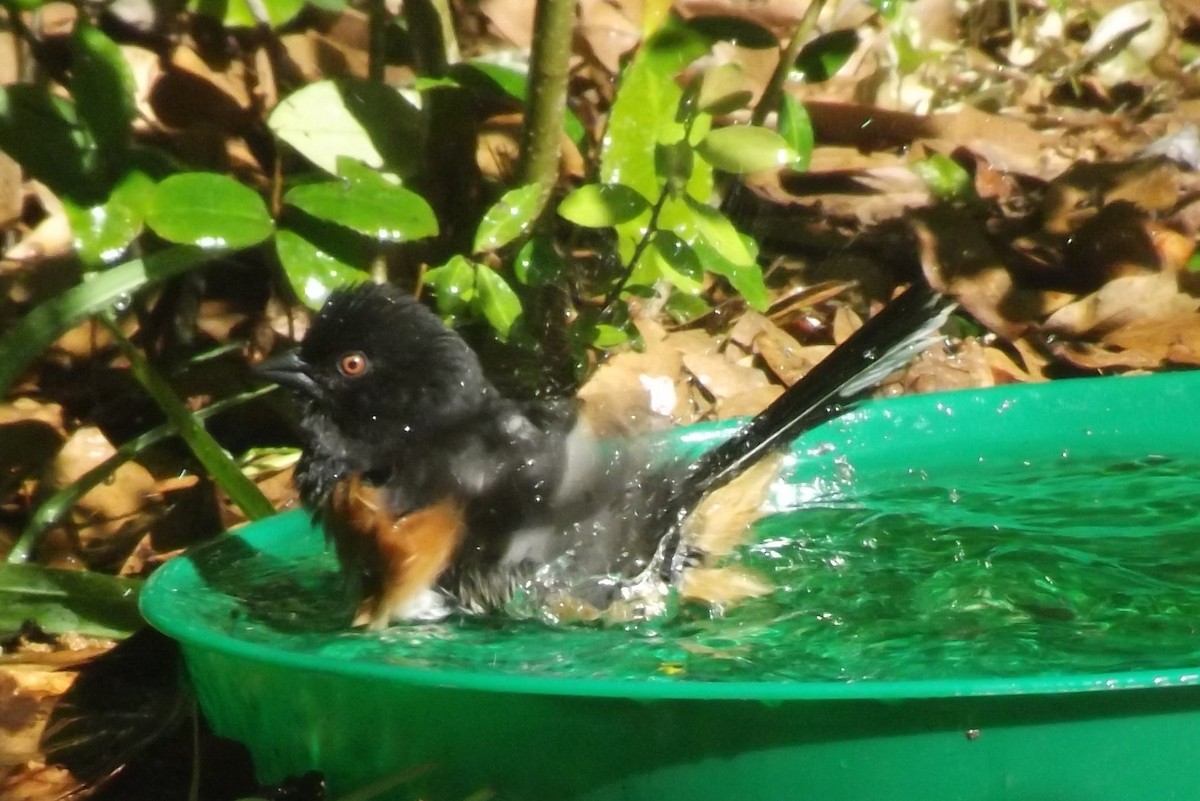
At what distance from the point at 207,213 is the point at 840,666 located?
130cm

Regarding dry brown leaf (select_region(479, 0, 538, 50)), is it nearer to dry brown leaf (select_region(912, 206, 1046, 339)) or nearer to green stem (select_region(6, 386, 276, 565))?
dry brown leaf (select_region(912, 206, 1046, 339))

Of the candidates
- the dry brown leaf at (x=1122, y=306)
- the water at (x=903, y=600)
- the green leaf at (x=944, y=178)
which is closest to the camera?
the water at (x=903, y=600)

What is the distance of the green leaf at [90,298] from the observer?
9.66 feet

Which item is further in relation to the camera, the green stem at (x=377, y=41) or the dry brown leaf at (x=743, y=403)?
the dry brown leaf at (x=743, y=403)

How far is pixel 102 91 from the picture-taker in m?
2.99

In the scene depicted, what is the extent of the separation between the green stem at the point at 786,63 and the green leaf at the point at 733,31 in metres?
0.06

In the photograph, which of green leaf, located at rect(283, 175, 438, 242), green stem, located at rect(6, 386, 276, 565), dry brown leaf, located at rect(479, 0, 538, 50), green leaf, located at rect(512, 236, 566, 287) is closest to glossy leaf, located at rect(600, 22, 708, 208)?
green leaf, located at rect(512, 236, 566, 287)

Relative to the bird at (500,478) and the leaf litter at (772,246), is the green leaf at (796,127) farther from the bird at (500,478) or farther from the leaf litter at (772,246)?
the bird at (500,478)

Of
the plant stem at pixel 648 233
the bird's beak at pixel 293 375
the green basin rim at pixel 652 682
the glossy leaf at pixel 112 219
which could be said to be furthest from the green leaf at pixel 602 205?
the green basin rim at pixel 652 682

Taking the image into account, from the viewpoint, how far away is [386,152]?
10.6 feet

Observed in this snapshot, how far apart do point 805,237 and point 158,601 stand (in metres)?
2.31

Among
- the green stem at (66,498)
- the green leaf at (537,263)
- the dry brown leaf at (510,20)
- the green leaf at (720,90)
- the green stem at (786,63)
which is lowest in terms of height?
the green stem at (66,498)

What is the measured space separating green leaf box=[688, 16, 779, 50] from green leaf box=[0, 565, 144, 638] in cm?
150

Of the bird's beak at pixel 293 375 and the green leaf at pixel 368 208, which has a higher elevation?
the green leaf at pixel 368 208
